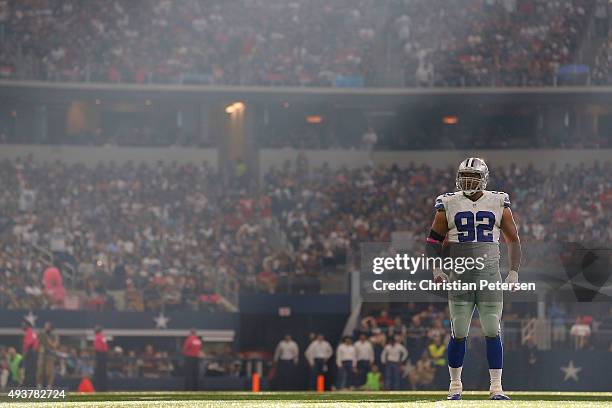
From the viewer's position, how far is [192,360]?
24.9 metres

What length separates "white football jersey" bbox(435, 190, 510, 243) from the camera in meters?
11.5

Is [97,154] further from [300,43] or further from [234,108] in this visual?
[300,43]

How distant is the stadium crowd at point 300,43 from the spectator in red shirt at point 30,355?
50.4ft

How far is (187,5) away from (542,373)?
64.0ft

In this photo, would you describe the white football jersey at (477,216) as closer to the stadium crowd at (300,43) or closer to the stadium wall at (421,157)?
the stadium crowd at (300,43)

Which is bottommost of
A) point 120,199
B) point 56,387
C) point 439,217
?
point 56,387

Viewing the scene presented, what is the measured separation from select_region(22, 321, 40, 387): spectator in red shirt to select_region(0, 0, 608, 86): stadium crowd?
Answer: 50.4 ft

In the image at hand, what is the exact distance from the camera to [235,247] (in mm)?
32219

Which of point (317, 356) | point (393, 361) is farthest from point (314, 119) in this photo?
point (393, 361)

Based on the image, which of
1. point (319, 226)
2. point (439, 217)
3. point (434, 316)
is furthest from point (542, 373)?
point (439, 217)

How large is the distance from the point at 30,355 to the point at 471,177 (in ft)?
46.9

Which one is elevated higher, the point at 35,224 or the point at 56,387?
the point at 35,224

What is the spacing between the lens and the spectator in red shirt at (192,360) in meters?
24.7

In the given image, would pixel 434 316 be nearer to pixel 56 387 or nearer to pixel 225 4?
pixel 56 387
